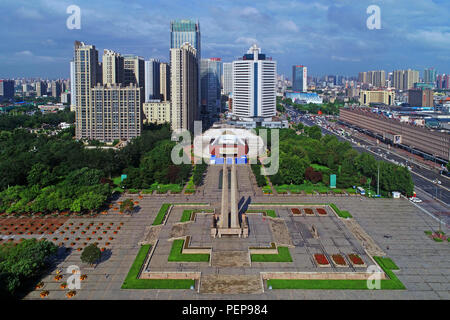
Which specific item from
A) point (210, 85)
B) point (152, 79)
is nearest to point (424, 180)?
point (152, 79)

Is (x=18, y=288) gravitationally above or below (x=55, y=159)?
below

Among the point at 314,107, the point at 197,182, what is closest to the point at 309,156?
the point at 197,182

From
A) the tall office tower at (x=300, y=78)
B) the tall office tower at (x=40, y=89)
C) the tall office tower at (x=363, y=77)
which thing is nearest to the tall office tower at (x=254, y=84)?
the tall office tower at (x=40, y=89)

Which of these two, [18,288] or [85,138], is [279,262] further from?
[85,138]

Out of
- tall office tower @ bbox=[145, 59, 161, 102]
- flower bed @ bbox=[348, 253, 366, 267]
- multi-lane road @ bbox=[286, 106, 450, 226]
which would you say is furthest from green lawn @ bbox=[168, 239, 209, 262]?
tall office tower @ bbox=[145, 59, 161, 102]

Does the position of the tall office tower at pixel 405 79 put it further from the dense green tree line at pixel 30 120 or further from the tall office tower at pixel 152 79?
the dense green tree line at pixel 30 120

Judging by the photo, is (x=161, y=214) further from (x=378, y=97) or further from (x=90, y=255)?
(x=378, y=97)
